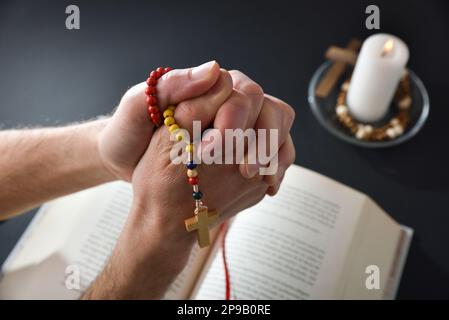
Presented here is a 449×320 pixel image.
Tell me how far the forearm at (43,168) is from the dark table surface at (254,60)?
0.09 m

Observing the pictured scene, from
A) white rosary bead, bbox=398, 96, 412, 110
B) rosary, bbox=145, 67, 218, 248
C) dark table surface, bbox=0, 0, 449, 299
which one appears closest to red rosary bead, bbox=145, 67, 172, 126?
rosary, bbox=145, 67, 218, 248

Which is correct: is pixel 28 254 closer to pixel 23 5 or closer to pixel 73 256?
pixel 73 256

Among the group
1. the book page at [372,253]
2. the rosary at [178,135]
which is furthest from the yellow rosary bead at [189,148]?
the book page at [372,253]

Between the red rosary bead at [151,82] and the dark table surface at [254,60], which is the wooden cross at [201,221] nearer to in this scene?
the red rosary bead at [151,82]

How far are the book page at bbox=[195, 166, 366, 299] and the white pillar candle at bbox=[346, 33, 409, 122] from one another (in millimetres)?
207

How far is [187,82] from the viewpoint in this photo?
1.96 feet

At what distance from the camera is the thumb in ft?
1.95

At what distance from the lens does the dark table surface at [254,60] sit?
93 cm

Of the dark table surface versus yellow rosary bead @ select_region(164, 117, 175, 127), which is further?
the dark table surface

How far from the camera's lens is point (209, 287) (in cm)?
80

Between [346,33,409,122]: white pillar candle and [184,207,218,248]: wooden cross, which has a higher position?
[346,33,409,122]: white pillar candle

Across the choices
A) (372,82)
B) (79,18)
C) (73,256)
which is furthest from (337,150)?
(79,18)

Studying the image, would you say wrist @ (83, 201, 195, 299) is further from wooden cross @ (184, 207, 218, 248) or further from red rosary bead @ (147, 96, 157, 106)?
red rosary bead @ (147, 96, 157, 106)
